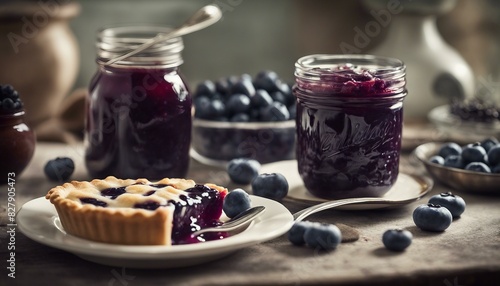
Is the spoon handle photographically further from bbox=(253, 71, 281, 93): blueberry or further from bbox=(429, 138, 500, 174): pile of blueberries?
bbox=(253, 71, 281, 93): blueberry

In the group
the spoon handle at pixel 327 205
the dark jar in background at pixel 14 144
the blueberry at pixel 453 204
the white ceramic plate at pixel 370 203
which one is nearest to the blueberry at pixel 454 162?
the white ceramic plate at pixel 370 203

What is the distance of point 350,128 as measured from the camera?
5.83ft

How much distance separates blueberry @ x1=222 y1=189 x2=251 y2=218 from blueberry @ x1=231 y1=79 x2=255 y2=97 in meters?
0.70

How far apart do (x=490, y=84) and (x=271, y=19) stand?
104 cm

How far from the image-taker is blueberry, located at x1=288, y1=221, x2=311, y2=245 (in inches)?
61.5

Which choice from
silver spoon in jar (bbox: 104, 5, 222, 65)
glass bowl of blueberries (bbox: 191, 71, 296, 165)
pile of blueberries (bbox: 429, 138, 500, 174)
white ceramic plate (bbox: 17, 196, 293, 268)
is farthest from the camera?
glass bowl of blueberries (bbox: 191, 71, 296, 165)

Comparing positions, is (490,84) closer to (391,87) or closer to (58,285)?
(391,87)

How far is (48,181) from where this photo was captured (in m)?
2.11

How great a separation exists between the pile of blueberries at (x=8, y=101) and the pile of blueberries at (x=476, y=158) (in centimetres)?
114

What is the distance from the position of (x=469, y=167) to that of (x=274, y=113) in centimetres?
58

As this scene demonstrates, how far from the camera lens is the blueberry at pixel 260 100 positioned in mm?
2281

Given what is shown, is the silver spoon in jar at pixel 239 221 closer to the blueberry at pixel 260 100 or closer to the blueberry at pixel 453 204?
the blueberry at pixel 453 204

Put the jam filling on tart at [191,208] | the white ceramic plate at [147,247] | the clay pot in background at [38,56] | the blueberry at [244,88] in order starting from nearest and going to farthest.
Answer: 1. the white ceramic plate at [147,247]
2. the jam filling on tart at [191,208]
3. the blueberry at [244,88]
4. the clay pot in background at [38,56]

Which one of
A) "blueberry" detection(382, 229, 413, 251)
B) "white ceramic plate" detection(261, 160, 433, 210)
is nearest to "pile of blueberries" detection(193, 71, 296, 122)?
"white ceramic plate" detection(261, 160, 433, 210)
